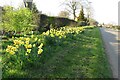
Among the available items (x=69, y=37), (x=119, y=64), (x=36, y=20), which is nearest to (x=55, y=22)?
(x=36, y=20)

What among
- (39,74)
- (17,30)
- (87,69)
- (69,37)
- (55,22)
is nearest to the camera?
(39,74)

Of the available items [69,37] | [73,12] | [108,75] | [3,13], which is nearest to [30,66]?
[108,75]

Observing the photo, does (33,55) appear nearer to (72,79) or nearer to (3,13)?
(72,79)

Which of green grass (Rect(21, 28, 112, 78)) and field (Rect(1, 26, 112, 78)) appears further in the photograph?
green grass (Rect(21, 28, 112, 78))

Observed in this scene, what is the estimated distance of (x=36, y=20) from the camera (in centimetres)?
2925

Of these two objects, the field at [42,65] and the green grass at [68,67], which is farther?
the green grass at [68,67]

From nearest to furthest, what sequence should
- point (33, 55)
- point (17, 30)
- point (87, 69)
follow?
point (33, 55) → point (87, 69) → point (17, 30)

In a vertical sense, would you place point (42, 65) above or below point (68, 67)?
above

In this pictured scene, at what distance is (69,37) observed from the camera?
44.8 feet

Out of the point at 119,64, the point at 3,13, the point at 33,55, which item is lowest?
the point at 119,64

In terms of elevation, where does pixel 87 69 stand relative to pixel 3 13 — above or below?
below

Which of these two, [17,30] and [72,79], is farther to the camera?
[17,30]

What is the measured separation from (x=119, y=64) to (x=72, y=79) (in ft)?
10.5

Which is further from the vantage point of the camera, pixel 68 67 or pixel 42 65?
pixel 68 67
